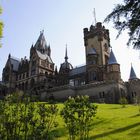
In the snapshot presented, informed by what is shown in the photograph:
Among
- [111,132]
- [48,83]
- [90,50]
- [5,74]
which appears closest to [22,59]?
[5,74]

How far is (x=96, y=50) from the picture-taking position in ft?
252

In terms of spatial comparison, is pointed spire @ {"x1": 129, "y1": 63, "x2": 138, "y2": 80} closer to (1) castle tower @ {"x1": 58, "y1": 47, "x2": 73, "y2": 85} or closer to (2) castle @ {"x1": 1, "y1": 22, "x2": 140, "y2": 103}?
(2) castle @ {"x1": 1, "y1": 22, "x2": 140, "y2": 103}

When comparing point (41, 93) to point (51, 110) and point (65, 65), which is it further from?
point (51, 110)

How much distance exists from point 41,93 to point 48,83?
218 inches

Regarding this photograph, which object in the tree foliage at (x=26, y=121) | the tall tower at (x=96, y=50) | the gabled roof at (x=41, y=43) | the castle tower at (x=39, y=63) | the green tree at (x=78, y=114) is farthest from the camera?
the gabled roof at (x=41, y=43)

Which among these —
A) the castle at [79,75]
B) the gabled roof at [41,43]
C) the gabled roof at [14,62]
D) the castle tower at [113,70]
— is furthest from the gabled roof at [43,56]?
the castle tower at [113,70]

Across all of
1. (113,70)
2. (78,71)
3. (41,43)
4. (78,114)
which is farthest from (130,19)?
(41,43)

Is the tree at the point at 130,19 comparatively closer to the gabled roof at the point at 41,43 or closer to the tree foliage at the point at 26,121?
the tree foliage at the point at 26,121

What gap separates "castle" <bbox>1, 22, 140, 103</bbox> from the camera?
62.4m

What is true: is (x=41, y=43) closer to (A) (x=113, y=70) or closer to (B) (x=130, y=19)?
(A) (x=113, y=70)

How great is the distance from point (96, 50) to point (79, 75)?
8.79m

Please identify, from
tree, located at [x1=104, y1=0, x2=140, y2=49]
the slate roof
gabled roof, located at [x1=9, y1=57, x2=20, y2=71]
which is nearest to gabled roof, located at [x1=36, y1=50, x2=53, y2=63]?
the slate roof

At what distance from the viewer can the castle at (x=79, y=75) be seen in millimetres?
62434

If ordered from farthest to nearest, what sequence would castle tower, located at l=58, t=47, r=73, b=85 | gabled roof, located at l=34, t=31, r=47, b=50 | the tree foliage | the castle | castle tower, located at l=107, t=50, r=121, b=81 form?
gabled roof, located at l=34, t=31, r=47, b=50
castle tower, located at l=58, t=47, r=73, b=85
castle tower, located at l=107, t=50, r=121, b=81
the castle
the tree foliage
